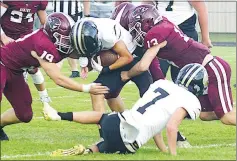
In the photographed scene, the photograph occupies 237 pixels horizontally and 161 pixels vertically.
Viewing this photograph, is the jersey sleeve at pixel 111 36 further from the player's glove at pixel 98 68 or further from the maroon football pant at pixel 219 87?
the maroon football pant at pixel 219 87

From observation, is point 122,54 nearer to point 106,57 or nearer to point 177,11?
point 106,57

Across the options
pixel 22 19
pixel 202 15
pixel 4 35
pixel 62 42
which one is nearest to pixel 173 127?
pixel 62 42

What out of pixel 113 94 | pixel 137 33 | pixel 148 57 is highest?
pixel 137 33

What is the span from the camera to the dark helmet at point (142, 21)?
25.7 feet

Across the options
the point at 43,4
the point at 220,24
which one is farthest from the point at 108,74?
the point at 220,24

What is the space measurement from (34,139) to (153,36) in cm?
159

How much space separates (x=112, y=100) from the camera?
8492mm

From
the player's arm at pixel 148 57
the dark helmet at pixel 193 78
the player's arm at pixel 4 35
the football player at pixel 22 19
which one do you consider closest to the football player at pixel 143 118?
the dark helmet at pixel 193 78

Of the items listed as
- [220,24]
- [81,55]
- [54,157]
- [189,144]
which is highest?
[81,55]

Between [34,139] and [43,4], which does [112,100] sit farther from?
[43,4]

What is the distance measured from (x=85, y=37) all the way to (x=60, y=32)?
234mm

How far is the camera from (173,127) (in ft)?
22.4

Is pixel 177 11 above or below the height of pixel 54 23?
below

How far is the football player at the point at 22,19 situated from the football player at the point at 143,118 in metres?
2.14
